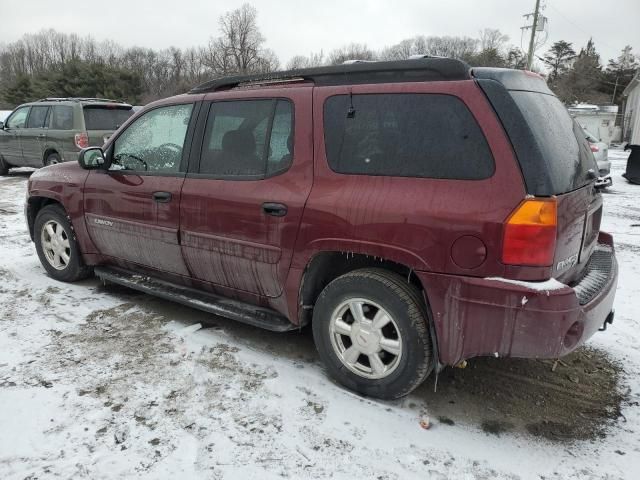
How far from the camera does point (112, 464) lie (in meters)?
2.39

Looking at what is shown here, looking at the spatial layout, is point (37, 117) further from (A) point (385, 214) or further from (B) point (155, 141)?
(A) point (385, 214)

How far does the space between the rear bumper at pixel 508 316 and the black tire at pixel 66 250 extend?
3.50 meters

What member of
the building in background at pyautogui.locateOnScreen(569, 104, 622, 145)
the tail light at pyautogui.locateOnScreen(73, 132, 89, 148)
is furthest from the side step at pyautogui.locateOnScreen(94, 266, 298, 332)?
the building in background at pyautogui.locateOnScreen(569, 104, 622, 145)

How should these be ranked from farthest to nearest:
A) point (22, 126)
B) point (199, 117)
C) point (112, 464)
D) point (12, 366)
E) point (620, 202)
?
point (22, 126) → point (620, 202) → point (199, 117) → point (12, 366) → point (112, 464)

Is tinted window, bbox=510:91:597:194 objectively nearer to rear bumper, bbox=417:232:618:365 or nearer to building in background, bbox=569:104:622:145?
rear bumper, bbox=417:232:618:365

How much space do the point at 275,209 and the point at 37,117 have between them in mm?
10733

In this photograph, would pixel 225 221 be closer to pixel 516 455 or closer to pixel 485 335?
pixel 485 335

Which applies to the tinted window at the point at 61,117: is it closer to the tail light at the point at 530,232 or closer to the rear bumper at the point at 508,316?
the rear bumper at the point at 508,316

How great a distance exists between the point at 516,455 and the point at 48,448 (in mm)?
2346

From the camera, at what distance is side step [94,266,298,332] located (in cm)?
335

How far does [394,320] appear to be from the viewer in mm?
2754

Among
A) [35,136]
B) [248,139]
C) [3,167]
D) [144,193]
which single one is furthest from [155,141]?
[3,167]

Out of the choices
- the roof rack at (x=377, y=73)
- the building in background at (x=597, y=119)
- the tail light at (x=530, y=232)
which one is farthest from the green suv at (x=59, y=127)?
the building in background at (x=597, y=119)

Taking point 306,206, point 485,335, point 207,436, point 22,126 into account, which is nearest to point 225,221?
point 306,206
